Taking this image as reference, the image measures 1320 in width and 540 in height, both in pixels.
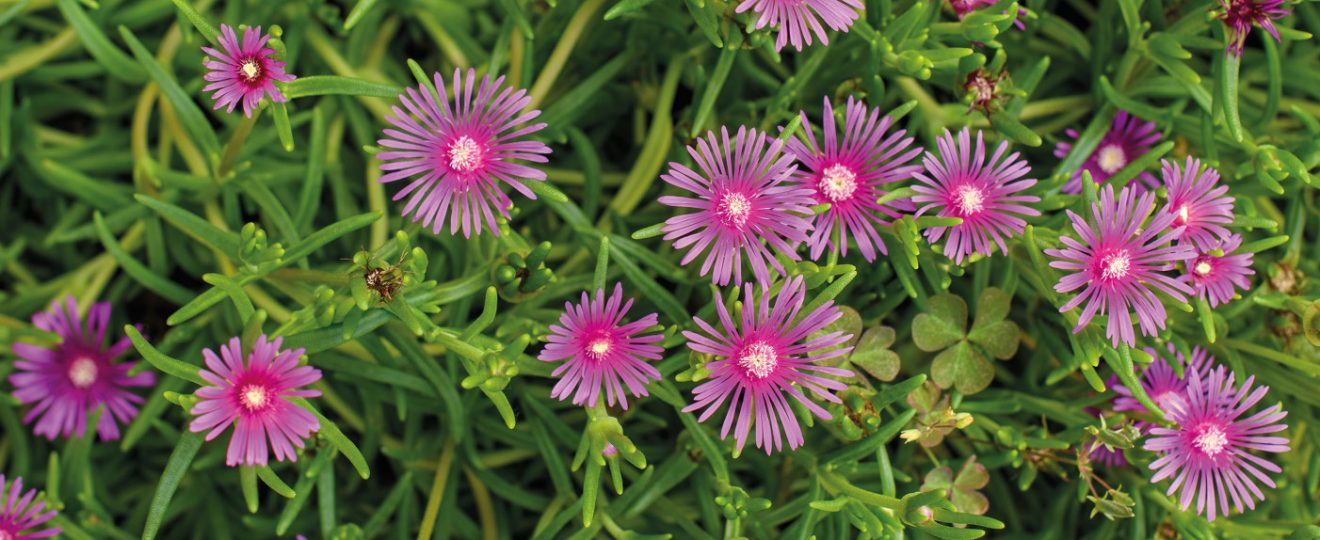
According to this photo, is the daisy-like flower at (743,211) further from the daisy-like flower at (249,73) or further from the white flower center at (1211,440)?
the white flower center at (1211,440)

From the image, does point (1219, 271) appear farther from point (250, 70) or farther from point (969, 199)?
point (250, 70)

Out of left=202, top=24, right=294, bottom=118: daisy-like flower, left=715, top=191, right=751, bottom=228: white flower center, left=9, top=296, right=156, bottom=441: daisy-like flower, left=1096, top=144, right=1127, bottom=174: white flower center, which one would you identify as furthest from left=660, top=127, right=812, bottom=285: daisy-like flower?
left=9, top=296, right=156, bottom=441: daisy-like flower

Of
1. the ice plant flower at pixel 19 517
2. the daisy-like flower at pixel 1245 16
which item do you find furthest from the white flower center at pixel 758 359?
the ice plant flower at pixel 19 517

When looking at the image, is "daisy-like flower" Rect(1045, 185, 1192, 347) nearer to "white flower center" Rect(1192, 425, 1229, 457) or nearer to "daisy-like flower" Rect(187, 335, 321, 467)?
"white flower center" Rect(1192, 425, 1229, 457)

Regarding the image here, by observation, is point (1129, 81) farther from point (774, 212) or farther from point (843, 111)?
point (774, 212)

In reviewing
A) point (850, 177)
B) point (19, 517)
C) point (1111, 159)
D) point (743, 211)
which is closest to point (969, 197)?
point (850, 177)
